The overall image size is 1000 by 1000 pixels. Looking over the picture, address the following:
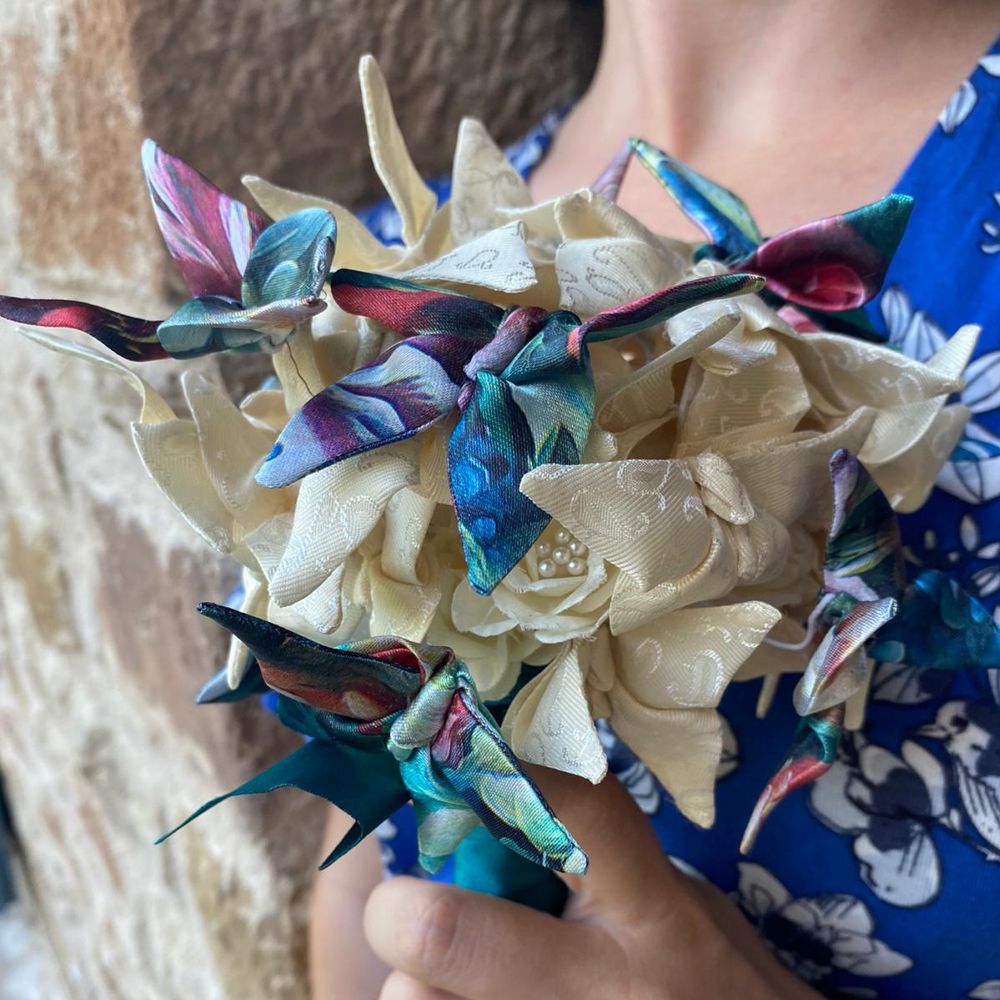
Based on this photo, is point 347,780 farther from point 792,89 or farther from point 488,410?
point 792,89

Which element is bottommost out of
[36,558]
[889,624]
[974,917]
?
[36,558]

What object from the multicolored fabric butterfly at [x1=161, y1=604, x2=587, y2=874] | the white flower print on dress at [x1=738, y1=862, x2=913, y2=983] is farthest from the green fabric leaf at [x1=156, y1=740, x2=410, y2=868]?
the white flower print on dress at [x1=738, y1=862, x2=913, y2=983]

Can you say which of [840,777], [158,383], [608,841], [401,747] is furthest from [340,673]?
[158,383]

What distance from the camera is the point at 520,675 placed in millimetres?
285

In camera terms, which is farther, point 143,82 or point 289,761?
point 143,82

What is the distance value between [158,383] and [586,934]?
0.40 m

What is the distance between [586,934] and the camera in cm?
33

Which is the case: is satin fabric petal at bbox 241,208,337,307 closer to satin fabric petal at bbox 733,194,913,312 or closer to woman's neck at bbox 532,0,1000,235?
satin fabric petal at bbox 733,194,913,312

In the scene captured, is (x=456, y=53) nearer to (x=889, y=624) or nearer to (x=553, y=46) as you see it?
(x=553, y=46)

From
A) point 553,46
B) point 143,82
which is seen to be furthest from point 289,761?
point 553,46

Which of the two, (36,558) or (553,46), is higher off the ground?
(553,46)

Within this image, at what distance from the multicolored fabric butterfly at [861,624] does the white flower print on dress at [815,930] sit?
14cm

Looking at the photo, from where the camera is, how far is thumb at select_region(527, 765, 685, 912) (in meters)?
0.30

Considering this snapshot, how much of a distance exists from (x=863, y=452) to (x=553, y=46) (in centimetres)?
47
